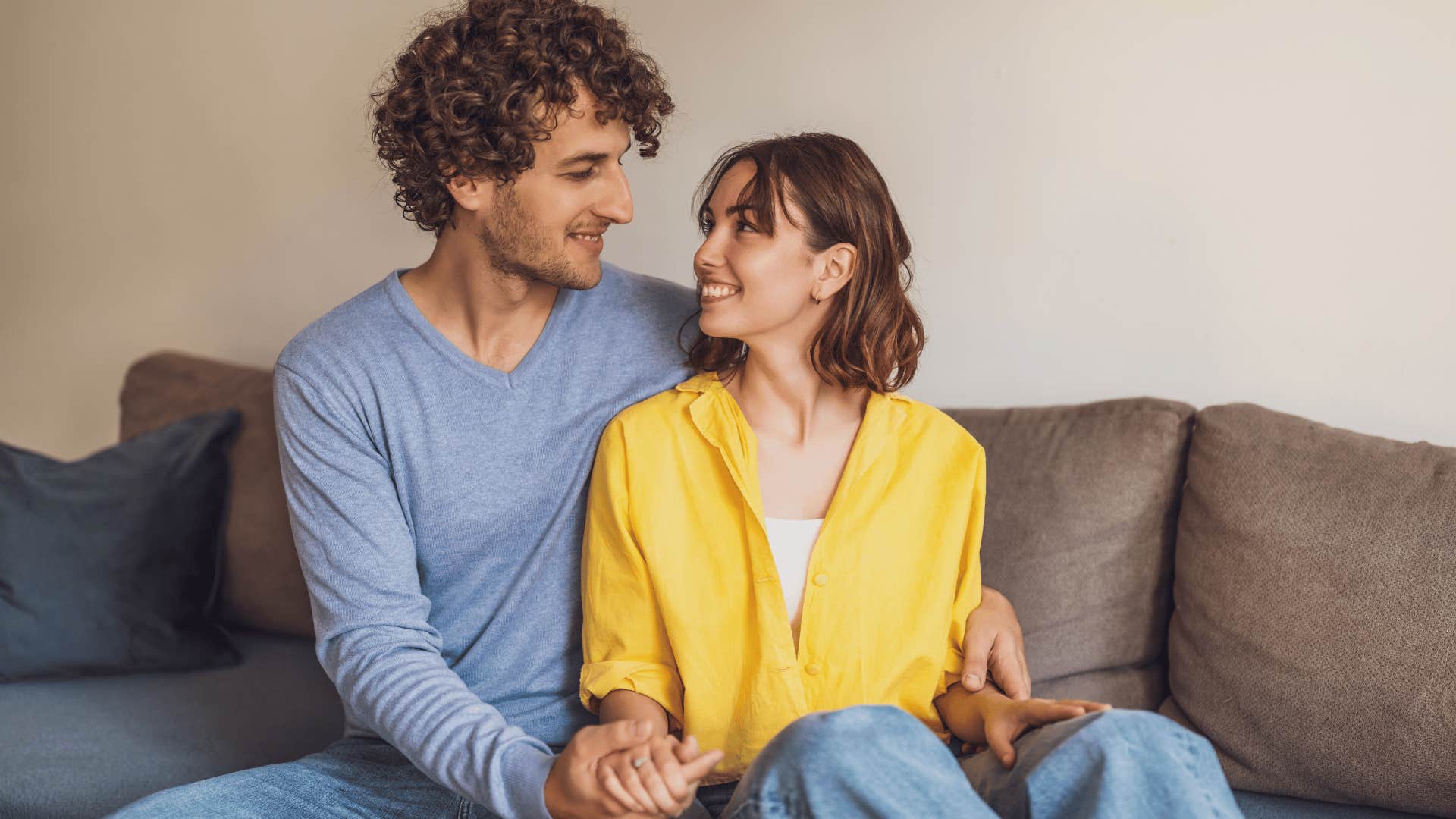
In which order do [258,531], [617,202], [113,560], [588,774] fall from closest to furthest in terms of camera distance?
[588,774] → [617,202] → [113,560] → [258,531]

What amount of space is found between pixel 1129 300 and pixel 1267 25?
463mm

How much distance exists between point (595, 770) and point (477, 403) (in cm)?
60

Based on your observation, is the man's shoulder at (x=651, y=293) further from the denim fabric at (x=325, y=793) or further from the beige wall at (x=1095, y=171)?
the denim fabric at (x=325, y=793)

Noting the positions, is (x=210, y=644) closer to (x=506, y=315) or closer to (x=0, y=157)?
(x=506, y=315)

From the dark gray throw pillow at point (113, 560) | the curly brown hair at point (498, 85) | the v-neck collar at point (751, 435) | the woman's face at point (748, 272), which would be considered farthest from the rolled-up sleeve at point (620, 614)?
the dark gray throw pillow at point (113, 560)

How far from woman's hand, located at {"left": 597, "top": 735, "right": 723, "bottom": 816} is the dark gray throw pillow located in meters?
1.27

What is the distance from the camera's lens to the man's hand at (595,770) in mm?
1188

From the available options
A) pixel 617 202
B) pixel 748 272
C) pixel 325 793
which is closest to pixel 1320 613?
pixel 748 272

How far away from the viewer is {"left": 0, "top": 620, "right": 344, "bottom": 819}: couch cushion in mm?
1720

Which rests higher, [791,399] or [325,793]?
[791,399]

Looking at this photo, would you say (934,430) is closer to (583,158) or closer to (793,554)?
(793,554)

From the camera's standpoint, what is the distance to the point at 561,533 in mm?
1637

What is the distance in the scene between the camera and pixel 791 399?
5.28ft

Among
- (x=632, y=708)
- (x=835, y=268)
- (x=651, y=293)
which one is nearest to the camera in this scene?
(x=632, y=708)
